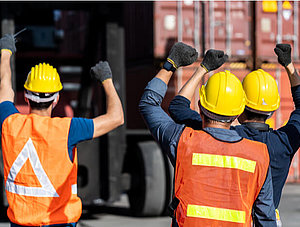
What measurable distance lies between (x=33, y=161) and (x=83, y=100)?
547 centimetres

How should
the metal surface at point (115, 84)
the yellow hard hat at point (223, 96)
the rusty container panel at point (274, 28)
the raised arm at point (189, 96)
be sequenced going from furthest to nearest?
the rusty container panel at point (274, 28)
the metal surface at point (115, 84)
the raised arm at point (189, 96)
the yellow hard hat at point (223, 96)

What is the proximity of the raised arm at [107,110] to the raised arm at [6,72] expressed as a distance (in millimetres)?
549

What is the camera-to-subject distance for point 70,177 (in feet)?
11.0

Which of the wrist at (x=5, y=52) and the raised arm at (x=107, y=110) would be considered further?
the wrist at (x=5, y=52)

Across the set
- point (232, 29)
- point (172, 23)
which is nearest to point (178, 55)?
point (172, 23)

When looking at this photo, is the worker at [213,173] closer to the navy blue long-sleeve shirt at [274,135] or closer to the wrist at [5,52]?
the navy blue long-sleeve shirt at [274,135]

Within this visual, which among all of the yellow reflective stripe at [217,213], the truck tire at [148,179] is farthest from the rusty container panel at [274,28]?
the yellow reflective stripe at [217,213]

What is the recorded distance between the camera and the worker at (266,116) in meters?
3.09

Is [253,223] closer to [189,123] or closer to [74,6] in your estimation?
[189,123]

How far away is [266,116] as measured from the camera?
331 centimetres

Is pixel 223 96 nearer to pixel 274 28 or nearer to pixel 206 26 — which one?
pixel 206 26

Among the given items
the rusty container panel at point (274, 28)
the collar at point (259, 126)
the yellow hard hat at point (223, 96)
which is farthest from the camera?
the rusty container panel at point (274, 28)

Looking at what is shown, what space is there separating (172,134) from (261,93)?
2.52 ft

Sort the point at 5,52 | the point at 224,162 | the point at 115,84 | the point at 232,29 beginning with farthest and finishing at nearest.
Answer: the point at 232,29 → the point at 115,84 → the point at 5,52 → the point at 224,162
